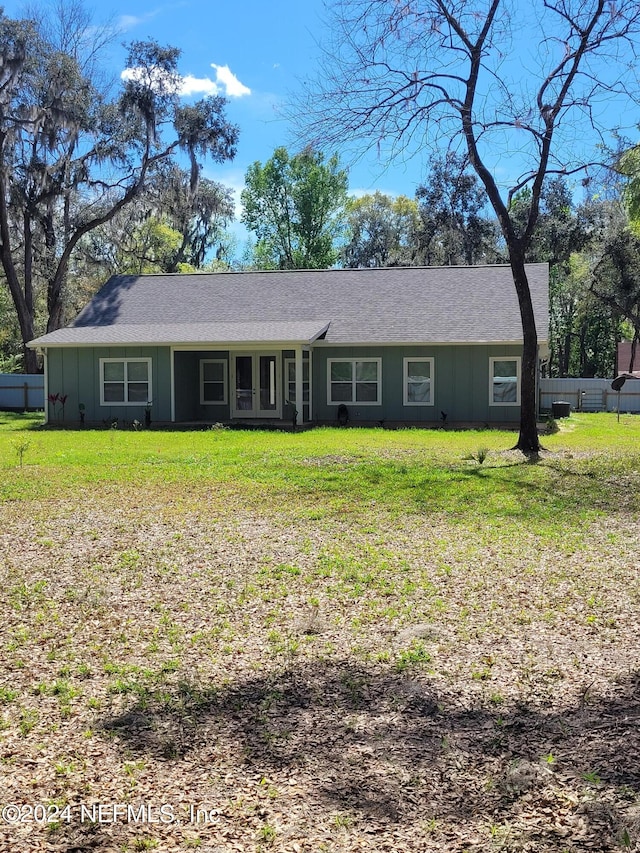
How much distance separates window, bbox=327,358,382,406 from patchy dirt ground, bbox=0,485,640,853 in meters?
13.7

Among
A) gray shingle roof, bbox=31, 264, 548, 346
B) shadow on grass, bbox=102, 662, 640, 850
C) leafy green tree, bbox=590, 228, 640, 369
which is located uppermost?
leafy green tree, bbox=590, 228, 640, 369

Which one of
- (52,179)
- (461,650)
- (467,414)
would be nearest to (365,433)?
(467,414)

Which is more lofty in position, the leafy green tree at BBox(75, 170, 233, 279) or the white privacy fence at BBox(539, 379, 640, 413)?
the leafy green tree at BBox(75, 170, 233, 279)

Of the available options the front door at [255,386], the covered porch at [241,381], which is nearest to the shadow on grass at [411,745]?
the covered porch at [241,381]

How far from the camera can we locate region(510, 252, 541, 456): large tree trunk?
1382 cm

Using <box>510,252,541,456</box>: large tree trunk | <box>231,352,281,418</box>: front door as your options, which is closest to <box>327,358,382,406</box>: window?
<box>231,352,281,418</box>: front door

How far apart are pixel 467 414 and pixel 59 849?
18.4 metres

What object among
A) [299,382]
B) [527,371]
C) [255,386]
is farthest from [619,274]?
[527,371]

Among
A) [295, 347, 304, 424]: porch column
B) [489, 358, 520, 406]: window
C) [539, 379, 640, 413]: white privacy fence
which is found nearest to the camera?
[295, 347, 304, 424]: porch column

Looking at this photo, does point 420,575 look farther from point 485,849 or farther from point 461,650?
point 485,849

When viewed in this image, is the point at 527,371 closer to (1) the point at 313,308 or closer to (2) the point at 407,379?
(2) the point at 407,379

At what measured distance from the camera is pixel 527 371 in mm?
14031

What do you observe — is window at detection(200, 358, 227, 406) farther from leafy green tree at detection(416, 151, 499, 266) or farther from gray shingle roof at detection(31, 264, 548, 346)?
leafy green tree at detection(416, 151, 499, 266)

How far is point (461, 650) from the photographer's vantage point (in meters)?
4.55
